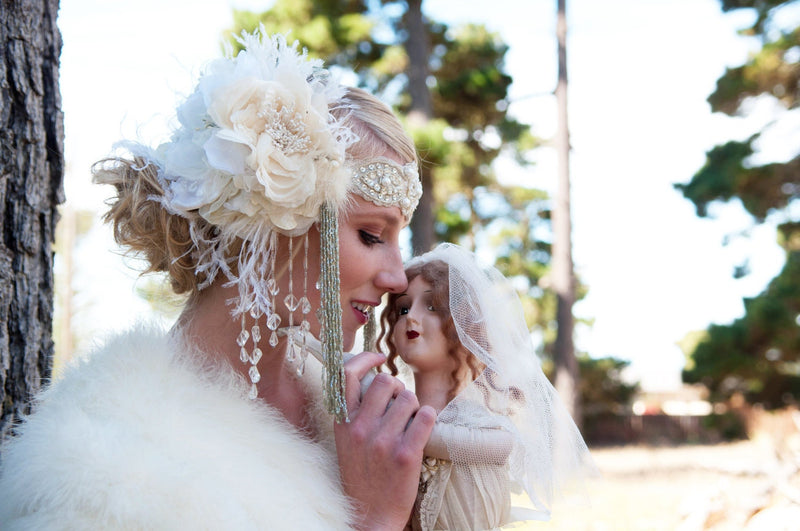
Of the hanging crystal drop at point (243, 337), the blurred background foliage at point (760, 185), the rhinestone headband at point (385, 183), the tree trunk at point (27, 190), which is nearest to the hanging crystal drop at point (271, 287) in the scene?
the hanging crystal drop at point (243, 337)

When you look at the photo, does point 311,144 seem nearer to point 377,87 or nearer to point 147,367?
point 147,367

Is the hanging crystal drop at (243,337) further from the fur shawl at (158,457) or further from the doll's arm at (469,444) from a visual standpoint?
the doll's arm at (469,444)

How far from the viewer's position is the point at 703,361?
16.2 meters

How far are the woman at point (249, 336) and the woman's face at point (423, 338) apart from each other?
22cm

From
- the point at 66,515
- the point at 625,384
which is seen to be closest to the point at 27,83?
the point at 66,515

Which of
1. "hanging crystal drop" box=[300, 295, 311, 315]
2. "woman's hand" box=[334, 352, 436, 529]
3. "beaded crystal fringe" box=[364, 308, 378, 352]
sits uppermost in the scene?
"hanging crystal drop" box=[300, 295, 311, 315]

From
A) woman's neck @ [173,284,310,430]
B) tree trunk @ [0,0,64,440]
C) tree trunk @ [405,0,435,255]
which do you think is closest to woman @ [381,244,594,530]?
woman's neck @ [173,284,310,430]

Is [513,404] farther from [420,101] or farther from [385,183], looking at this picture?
[420,101]

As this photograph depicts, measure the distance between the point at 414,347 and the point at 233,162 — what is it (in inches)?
34.0

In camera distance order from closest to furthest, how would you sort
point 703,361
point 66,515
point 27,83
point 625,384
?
point 66,515, point 27,83, point 703,361, point 625,384

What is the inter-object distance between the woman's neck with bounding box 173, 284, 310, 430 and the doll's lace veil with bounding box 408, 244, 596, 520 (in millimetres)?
563

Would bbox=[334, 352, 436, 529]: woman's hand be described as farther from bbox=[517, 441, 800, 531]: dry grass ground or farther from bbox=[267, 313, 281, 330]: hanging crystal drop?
bbox=[517, 441, 800, 531]: dry grass ground

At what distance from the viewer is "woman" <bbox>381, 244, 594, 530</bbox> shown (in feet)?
6.87

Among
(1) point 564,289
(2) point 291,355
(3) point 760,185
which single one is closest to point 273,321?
(2) point 291,355
